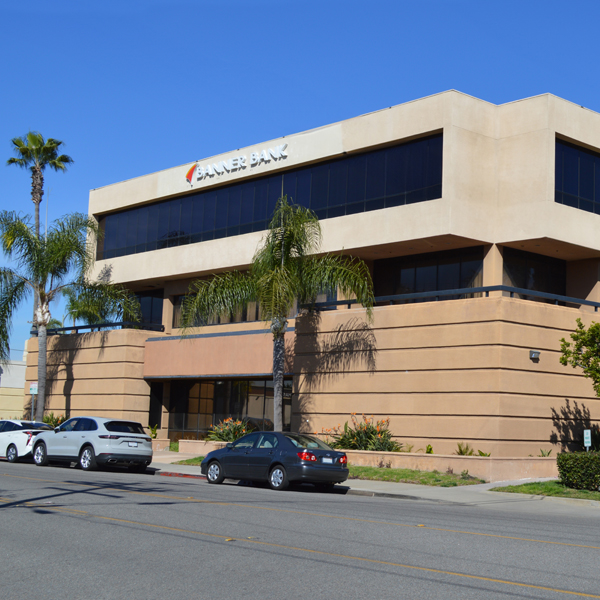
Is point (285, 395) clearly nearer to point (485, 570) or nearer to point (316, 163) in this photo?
point (316, 163)

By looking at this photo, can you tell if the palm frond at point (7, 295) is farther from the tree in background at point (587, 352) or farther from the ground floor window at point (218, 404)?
the tree in background at point (587, 352)

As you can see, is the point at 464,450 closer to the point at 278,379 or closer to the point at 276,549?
the point at 278,379

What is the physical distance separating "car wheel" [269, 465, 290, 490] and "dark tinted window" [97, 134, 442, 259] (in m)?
11.9

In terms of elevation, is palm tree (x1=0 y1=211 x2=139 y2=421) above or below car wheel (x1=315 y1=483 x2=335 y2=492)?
above

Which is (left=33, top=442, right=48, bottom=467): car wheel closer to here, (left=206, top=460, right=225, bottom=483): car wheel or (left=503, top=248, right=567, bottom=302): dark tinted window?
(left=206, top=460, right=225, bottom=483): car wheel

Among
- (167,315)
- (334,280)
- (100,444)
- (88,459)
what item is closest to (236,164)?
(167,315)

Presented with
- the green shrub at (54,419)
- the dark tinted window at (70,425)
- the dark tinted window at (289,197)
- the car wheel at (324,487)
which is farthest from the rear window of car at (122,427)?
the green shrub at (54,419)

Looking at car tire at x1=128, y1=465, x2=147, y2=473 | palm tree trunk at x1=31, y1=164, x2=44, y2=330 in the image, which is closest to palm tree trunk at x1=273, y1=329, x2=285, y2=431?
car tire at x1=128, y1=465, x2=147, y2=473

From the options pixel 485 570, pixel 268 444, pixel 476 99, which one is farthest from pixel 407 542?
pixel 476 99

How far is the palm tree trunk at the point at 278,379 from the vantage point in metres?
25.7

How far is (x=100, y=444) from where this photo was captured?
22438 millimetres

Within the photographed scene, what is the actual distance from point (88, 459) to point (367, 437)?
866 cm

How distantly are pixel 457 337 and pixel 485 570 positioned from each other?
1557 cm

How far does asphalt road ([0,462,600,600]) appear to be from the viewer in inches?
293
